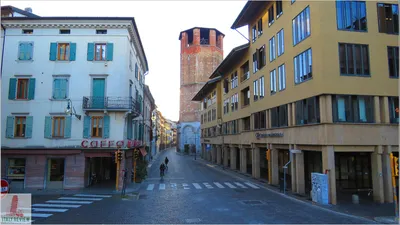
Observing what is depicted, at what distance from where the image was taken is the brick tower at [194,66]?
7938cm

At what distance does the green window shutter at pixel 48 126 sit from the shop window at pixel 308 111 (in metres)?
19.0

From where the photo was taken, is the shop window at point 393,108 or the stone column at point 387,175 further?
the shop window at point 393,108

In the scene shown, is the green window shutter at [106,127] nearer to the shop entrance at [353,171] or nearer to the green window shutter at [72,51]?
the green window shutter at [72,51]

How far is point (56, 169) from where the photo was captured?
76.3ft

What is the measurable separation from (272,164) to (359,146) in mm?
8923

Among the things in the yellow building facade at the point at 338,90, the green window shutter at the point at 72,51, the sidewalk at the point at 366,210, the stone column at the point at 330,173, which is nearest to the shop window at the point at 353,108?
the yellow building facade at the point at 338,90

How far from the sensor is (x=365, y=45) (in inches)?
746

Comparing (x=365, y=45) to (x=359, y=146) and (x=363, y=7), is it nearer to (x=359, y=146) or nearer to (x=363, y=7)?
(x=363, y=7)

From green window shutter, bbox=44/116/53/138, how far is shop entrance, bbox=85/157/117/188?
358 centimetres

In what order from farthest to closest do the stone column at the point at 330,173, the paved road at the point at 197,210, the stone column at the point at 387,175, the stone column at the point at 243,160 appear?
1. the stone column at the point at 243,160
2. the stone column at the point at 387,175
3. the stone column at the point at 330,173
4. the paved road at the point at 197,210

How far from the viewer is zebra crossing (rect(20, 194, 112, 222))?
1500 cm

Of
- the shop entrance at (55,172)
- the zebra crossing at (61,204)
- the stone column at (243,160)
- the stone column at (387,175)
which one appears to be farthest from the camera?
the stone column at (243,160)

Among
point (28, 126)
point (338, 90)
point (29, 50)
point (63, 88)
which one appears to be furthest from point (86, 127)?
point (338, 90)

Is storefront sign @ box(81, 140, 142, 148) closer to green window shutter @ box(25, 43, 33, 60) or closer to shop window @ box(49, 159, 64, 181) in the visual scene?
shop window @ box(49, 159, 64, 181)
